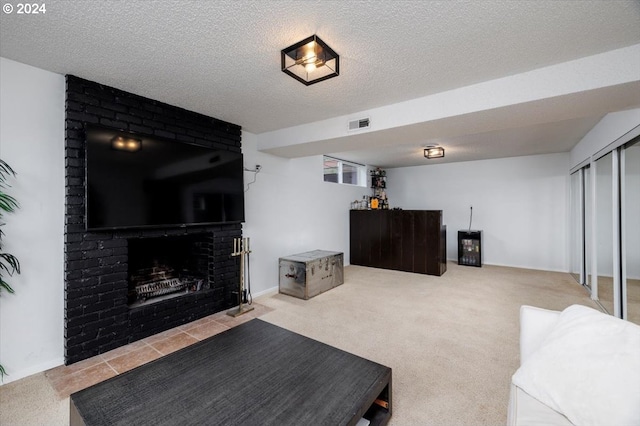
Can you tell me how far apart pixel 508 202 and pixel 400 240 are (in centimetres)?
261

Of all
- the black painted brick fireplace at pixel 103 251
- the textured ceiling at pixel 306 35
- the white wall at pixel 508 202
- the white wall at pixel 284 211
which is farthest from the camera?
the white wall at pixel 508 202

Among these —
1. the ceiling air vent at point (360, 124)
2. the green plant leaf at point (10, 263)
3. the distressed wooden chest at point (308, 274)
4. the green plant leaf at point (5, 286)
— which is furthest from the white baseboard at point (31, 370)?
the ceiling air vent at point (360, 124)

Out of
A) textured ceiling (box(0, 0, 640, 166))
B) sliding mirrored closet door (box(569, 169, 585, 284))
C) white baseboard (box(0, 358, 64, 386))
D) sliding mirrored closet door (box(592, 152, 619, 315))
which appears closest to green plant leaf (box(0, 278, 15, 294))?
white baseboard (box(0, 358, 64, 386))

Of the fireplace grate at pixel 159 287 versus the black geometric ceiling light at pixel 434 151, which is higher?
the black geometric ceiling light at pixel 434 151

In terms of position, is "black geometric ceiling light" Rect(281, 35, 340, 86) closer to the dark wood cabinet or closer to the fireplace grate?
the fireplace grate

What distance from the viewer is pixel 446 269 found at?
19.1ft

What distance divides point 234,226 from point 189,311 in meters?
1.14

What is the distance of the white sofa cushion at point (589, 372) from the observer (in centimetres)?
101

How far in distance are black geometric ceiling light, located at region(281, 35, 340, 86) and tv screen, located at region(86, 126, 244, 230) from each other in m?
1.67

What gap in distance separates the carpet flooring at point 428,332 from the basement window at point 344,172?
2.12 meters

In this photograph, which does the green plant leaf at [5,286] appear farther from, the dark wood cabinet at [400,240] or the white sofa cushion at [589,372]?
the dark wood cabinet at [400,240]

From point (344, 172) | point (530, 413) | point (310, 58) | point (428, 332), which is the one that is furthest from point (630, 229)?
point (344, 172)

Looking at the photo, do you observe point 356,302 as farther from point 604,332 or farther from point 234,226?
point 604,332

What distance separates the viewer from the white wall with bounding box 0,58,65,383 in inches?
84.7
